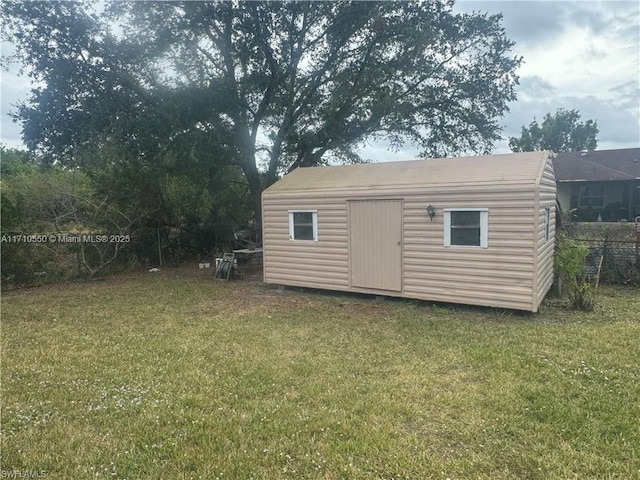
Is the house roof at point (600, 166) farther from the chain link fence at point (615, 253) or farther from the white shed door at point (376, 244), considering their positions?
the white shed door at point (376, 244)

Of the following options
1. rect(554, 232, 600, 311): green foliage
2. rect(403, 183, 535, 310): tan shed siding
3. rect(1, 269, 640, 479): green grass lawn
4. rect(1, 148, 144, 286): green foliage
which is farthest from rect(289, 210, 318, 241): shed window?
rect(1, 148, 144, 286): green foliage

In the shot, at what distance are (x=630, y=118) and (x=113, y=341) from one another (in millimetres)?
34493

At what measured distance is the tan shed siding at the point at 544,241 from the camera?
242 inches

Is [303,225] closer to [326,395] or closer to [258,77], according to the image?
[326,395]

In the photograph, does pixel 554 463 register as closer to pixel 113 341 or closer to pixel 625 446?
pixel 625 446

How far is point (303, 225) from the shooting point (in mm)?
8211

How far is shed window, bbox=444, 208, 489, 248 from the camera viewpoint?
6.28 meters

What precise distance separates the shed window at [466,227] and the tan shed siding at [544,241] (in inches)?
30.7

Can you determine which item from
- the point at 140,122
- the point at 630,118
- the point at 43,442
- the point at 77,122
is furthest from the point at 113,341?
the point at 630,118

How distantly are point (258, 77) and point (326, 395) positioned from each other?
31.0 feet

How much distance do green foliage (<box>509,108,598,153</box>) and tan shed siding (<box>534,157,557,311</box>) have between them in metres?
29.5

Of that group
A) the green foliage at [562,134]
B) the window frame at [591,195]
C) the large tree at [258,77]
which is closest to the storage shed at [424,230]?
the large tree at [258,77]

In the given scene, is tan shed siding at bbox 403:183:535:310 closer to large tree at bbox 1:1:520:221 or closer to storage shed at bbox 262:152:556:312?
storage shed at bbox 262:152:556:312

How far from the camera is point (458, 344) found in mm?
4934
